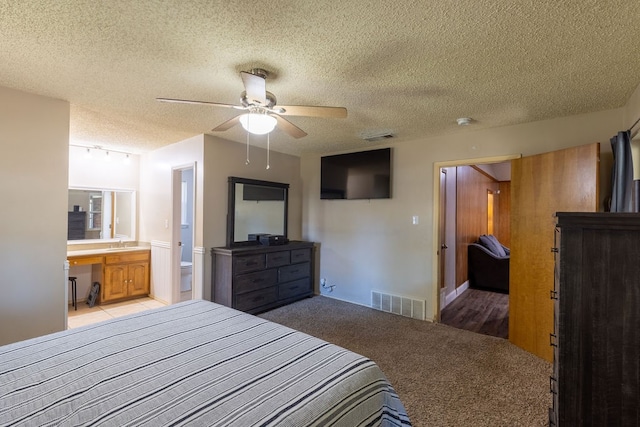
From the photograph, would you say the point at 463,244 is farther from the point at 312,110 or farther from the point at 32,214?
the point at 32,214

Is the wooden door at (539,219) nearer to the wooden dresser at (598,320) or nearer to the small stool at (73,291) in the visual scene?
the wooden dresser at (598,320)

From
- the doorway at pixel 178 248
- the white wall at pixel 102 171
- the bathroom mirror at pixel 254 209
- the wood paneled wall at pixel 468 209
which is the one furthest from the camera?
the wood paneled wall at pixel 468 209

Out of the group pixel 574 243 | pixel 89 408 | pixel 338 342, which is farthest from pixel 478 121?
pixel 89 408

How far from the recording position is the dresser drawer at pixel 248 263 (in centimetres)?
364

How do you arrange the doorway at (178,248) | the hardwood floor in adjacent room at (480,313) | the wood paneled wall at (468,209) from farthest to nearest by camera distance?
the wood paneled wall at (468,209) → the doorway at (178,248) → the hardwood floor in adjacent room at (480,313)

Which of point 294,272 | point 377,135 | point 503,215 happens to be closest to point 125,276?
point 294,272

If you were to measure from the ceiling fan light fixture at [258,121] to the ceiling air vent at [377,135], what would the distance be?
185 cm

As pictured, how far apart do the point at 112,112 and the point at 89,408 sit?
2.80 metres

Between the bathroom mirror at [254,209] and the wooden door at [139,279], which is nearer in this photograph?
the bathroom mirror at [254,209]

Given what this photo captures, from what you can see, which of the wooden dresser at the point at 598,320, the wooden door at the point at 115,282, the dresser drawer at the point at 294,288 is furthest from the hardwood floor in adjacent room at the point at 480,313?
the wooden door at the point at 115,282

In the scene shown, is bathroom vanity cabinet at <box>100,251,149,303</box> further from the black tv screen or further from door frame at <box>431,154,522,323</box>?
door frame at <box>431,154,522,323</box>

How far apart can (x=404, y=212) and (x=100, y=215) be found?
4785mm

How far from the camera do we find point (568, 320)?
106 cm

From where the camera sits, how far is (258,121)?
1983mm
